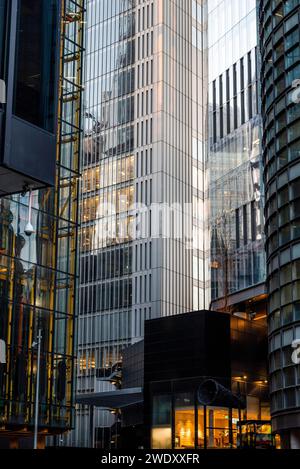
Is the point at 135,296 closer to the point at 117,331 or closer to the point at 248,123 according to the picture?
the point at 117,331

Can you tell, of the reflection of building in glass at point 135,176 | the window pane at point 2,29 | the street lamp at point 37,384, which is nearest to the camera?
the window pane at point 2,29

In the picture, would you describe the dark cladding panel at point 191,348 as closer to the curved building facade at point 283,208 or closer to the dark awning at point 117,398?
the dark awning at point 117,398

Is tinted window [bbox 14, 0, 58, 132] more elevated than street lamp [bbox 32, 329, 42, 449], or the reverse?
tinted window [bbox 14, 0, 58, 132]

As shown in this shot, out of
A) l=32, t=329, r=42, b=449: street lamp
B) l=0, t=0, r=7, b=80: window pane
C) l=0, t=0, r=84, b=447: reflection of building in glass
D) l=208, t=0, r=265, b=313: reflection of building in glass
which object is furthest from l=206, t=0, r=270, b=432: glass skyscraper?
l=0, t=0, r=7, b=80: window pane

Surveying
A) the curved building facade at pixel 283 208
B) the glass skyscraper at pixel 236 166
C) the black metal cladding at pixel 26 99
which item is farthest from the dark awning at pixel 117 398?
the black metal cladding at pixel 26 99

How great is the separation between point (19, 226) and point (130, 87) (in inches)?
2674

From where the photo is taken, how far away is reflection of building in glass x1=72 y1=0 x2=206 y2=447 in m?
99.9

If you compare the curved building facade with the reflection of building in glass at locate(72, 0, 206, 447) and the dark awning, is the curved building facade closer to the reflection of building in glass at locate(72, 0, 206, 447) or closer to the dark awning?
the dark awning

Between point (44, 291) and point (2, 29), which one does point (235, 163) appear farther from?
point (2, 29)

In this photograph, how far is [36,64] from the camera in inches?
558

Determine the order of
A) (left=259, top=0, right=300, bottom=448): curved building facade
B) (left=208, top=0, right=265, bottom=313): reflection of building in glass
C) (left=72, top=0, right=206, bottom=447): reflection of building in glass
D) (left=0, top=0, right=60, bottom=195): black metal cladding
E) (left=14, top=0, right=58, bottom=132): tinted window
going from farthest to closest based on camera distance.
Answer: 1. (left=72, top=0, right=206, bottom=447): reflection of building in glass
2. (left=208, top=0, right=265, bottom=313): reflection of building in glass
3. (left=259, top=0, right=300, bottom=448): curved building facade
4. (left=14, top=0, right=58, bottom=132): tinted window
5. (left=0, top=0, right=60, bottom=195): black metal cladding

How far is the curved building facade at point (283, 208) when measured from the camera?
3375cm

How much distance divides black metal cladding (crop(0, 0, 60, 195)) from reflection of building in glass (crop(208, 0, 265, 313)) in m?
51.9

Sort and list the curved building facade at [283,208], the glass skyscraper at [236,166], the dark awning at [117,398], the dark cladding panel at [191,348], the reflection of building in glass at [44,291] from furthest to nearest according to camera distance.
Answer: the glass skyscraper at [236,166], the dark awning at [117,398], the dark cladding panel at [191,348], the reflection of building in glass at [44,291], the curved building facade at [283,208]
